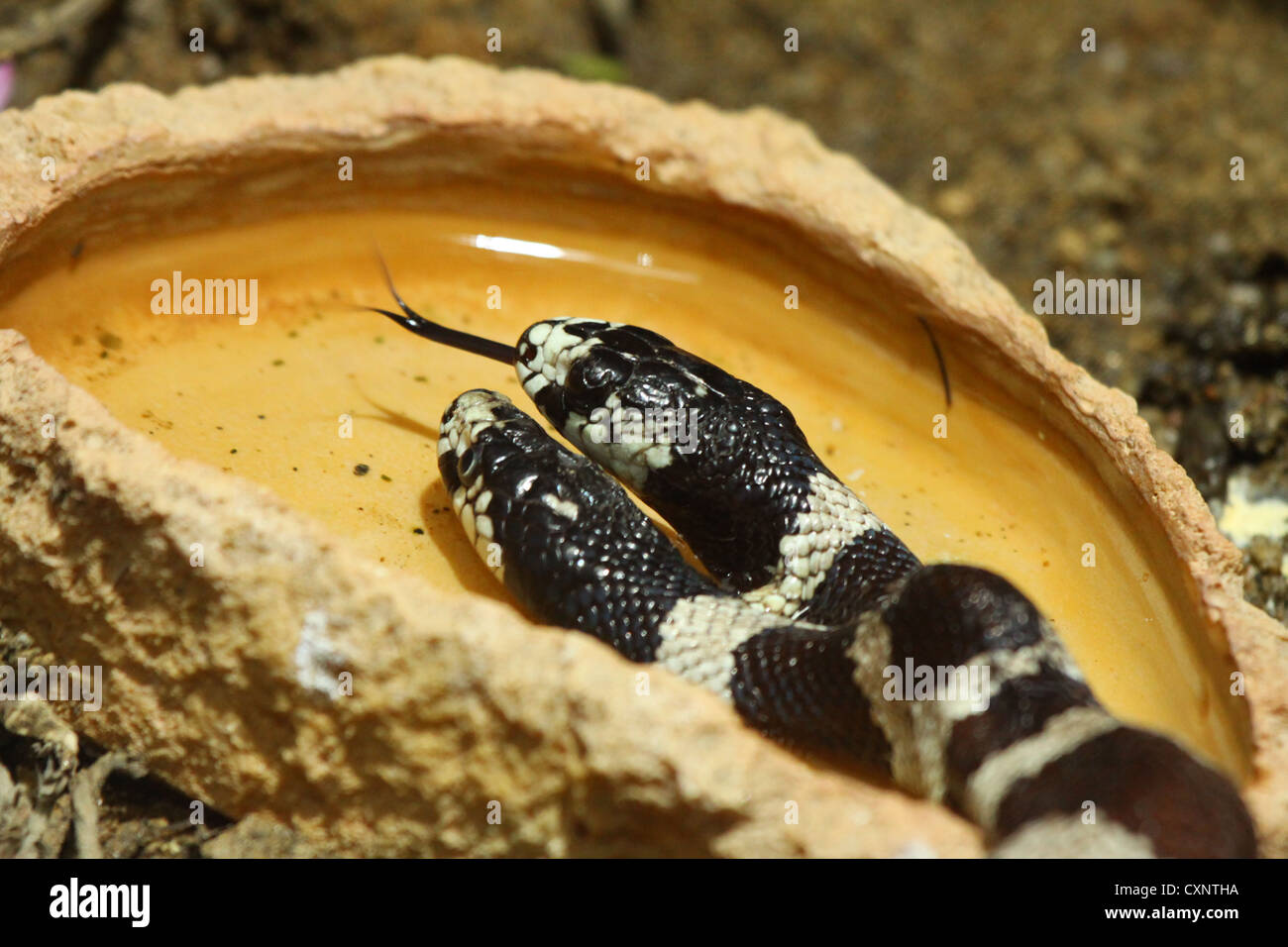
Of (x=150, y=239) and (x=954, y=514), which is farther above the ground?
(x=150, y=239)

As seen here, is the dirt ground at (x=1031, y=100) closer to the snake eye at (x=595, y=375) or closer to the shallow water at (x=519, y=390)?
the shallow water at (x=519, y=390)

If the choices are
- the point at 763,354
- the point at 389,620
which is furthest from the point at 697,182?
the point at 389,620

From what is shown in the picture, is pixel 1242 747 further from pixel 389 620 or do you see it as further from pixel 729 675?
pixel 389 620

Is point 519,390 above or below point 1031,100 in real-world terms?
below

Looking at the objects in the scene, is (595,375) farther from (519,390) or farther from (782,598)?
(782,598)

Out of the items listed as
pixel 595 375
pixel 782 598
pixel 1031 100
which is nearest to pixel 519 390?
pixel 595 375

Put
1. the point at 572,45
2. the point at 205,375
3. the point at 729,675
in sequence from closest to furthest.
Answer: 1. the point at 729,675
2. the point at 205,375
3. the point at 572,45
